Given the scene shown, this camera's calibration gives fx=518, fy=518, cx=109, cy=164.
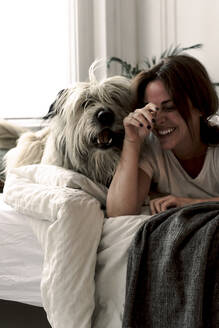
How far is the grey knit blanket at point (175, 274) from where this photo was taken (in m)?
1.29

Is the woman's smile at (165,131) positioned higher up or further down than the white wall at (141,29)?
further down

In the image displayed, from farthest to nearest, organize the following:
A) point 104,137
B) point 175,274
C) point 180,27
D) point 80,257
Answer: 1. point 180,27
2. point 104,137
3. point 80,257
4. point 175,274

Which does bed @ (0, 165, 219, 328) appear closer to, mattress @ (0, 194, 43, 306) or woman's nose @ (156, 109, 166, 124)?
mattress @ (0, 194, 43, 306)

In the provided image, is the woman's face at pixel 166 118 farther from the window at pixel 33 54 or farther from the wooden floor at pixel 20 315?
the window at pixel 33 54

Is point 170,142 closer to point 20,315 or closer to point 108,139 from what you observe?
point 108,139

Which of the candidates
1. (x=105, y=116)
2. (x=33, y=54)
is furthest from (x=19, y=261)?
(x=33, y=54)

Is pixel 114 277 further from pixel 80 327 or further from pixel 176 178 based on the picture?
pixel 176 178

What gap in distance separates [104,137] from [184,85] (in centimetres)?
33

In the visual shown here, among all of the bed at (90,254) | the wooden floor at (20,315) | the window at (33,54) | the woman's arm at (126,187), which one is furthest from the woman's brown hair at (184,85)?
the window at (33,54)

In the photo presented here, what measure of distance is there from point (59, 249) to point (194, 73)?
786 millimetres

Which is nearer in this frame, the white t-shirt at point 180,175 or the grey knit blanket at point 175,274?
the grey knit blanket at point 175,274

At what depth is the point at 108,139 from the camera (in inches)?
71.0

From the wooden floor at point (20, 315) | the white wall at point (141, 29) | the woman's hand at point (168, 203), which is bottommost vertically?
the wooden floor at point (20, 315)

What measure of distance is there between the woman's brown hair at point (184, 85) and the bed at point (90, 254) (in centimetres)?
38
